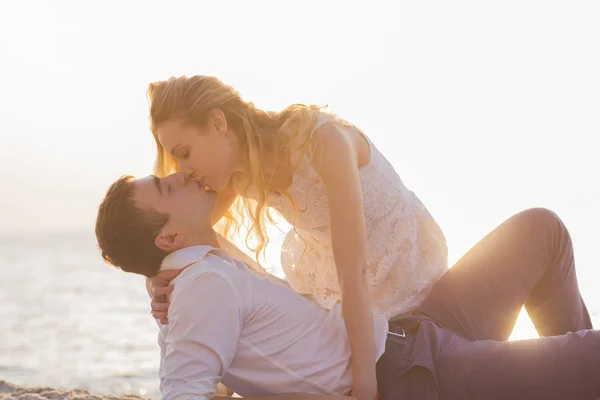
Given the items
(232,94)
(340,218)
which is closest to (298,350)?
(340,218)

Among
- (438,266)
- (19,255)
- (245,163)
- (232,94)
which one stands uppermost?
(232,94)

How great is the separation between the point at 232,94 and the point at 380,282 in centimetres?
116

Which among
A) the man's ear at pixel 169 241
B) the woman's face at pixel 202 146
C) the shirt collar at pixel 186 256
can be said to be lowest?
the shirt collar at pixel 186 256

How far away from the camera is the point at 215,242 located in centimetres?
299

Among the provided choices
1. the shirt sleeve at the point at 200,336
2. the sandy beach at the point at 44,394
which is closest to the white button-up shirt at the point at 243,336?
the shirt sleeve at the point at 200,336

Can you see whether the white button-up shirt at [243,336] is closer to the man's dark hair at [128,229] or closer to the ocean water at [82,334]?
the man's dark hair at [128,229]

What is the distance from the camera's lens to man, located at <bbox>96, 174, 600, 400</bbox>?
2.41 meters

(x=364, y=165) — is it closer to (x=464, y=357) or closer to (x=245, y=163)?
(x=245, y=163)

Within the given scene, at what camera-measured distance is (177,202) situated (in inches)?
111

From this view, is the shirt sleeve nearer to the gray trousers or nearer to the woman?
the woman

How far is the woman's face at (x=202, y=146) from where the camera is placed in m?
3.20

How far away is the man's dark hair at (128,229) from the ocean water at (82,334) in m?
3.22

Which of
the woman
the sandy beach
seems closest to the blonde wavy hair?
the woman

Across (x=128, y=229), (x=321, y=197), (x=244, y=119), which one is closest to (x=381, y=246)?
(x=321, y=197)
